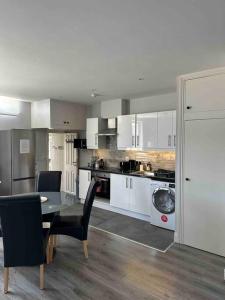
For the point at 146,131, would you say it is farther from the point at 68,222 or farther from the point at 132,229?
the point at 68,222

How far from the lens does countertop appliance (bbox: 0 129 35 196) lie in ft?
14.8

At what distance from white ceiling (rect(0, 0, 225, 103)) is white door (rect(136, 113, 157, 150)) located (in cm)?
89

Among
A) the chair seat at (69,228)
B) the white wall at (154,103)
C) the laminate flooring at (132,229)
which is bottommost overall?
the laminate flooring at (132,229)

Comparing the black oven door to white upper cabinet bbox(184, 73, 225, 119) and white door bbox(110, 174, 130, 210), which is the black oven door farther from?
white upper cabinet bbox(184, 73, 225, 119)

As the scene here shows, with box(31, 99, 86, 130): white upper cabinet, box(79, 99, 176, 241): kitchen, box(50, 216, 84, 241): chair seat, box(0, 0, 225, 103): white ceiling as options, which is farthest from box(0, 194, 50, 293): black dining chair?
box(31, 99, 86, 130): white upper cabinet

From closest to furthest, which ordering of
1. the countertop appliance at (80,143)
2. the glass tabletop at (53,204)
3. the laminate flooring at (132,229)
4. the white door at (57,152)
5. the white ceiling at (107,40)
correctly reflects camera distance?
the white ceiling at (107,40), the glass tabletop at (53,204), the laminate flooring at (132,229), the countertop appliance at (80,143), the white door at (57,152)

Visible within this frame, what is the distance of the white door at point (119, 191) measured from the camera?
4.49m

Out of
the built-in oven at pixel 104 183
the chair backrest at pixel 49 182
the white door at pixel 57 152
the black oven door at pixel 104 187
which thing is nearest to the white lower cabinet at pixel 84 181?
the built-in oven at pixel 104 183

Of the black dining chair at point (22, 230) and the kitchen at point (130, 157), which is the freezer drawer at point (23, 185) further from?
the black dining chair at point (22, 230)

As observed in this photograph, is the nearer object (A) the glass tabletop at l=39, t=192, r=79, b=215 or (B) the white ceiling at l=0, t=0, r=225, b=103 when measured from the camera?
(B) the white ceiling at l=0, t=0, r=225, b=103

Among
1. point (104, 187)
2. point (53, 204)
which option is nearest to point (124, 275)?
point (53, 204)

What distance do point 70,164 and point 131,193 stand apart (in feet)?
8.05

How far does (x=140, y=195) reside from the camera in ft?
14.1

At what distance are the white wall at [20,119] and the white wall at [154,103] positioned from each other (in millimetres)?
2643
